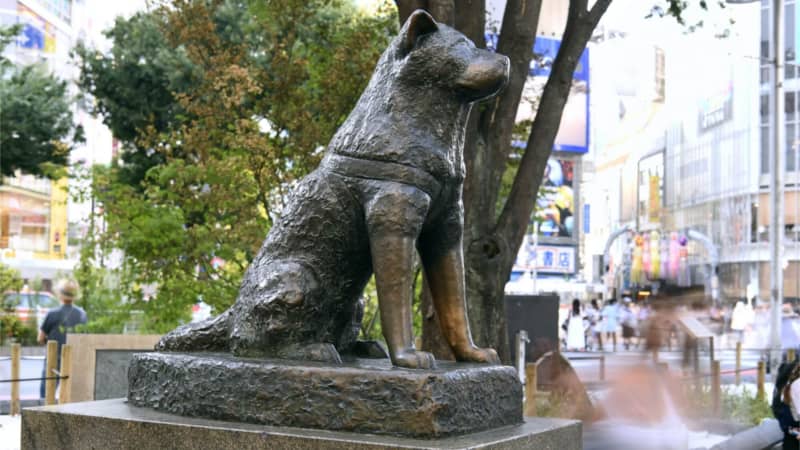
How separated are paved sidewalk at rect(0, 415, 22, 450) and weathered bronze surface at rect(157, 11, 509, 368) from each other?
4460mm

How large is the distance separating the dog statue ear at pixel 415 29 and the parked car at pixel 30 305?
21902 millimetres

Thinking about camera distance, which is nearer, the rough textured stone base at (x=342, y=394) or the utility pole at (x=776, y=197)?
the rough textured stone base at (x=342, y=394)

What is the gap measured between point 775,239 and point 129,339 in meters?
13.1

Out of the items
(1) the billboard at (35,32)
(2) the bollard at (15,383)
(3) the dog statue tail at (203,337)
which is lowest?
(2) the bollard at (15,383)

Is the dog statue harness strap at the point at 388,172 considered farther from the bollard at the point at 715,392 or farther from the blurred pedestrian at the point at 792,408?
the bollard at the point at 715,392

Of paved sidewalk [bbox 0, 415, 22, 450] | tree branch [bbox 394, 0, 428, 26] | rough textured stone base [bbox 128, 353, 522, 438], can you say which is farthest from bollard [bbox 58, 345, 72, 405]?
rough textured stone base [bbox 128, 353, 522, 438]

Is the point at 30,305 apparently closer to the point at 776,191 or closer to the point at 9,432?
the point at 9,432

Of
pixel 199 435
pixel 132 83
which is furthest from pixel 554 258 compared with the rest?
pixel 199 435

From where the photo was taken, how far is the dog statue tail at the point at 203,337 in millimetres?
4035

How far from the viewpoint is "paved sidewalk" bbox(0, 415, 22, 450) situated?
8.27m

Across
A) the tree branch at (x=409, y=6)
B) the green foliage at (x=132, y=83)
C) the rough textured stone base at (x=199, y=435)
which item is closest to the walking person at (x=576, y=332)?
the green foliage at (x=132, y=83)

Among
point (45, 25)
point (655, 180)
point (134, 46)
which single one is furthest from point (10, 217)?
point (655, 180)

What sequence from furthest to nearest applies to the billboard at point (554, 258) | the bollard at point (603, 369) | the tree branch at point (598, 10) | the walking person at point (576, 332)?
the billboard at point (554, 258) → the walking person at point (576, 332) → the bollard at point (603, 369) → the tree branch at point (598, 10)

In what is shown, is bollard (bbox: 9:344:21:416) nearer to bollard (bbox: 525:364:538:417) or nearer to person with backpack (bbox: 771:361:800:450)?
bollard (bbox: 525:364:538:417)
